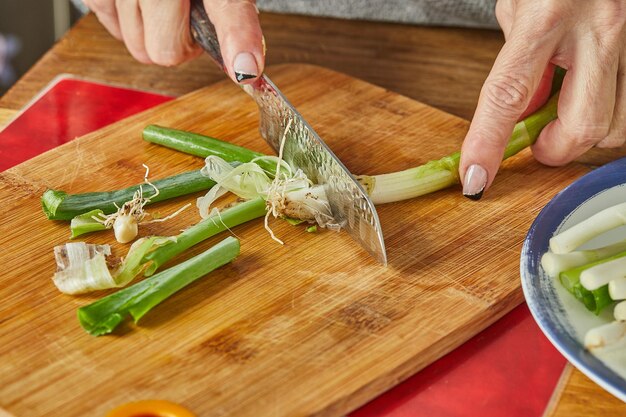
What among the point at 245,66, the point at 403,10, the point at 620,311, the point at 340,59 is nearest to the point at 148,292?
the point at 245,66

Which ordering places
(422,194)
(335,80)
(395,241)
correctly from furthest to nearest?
(335,80) < (422,194) < (395,241)

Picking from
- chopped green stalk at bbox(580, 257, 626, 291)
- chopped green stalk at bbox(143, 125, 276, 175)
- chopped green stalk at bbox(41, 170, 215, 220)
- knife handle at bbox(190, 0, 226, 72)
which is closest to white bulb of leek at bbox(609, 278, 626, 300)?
chopped green stalk at bbox(580, 257, 626, 291)

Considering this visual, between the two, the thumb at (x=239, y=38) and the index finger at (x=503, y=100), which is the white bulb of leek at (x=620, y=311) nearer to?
the index finger at (x=503, y=100)

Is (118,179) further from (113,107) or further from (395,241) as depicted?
(395,241)

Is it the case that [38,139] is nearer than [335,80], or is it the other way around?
[38,139]

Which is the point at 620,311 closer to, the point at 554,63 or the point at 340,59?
the point at 554,63

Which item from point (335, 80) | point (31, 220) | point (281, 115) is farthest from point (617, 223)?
point (31, 220)

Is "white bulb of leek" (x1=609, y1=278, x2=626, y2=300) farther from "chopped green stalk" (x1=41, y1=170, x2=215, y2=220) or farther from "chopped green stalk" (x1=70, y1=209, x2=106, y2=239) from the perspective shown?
"chopped green stalk" (x1=70, y1=209, x2=106, y2=239)
